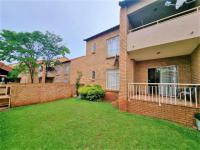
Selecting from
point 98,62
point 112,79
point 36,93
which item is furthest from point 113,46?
point 36,93

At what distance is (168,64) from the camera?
938 cm

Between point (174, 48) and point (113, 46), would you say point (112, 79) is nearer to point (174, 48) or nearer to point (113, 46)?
point (113, 46)

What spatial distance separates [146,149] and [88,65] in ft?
44.2

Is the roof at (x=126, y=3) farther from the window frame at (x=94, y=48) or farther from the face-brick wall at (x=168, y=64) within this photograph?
the window frame at (x=94, y=48)

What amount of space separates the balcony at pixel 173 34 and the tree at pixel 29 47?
48.5ft

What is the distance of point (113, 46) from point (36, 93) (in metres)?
9.38

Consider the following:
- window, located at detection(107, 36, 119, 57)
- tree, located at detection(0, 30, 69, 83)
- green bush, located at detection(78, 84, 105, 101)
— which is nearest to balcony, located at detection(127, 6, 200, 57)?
window, located at detection(107, 36, 119, 57)

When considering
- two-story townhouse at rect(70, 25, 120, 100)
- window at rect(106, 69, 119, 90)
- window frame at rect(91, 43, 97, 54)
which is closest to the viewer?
window at rect(106, 69, 119, 90)

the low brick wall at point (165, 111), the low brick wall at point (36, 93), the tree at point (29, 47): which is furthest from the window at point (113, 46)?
the tree at point (29, 47)

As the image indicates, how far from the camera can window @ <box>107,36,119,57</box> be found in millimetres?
12877

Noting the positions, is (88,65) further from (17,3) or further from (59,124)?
(59,124)

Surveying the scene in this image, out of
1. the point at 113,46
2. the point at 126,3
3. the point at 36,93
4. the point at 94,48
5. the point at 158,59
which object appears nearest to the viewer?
the point at 126,3

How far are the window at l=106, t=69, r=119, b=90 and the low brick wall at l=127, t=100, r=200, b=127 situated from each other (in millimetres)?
4527

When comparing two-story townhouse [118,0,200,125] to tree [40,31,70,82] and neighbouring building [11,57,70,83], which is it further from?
neighbouring building [11,57,70,83]
